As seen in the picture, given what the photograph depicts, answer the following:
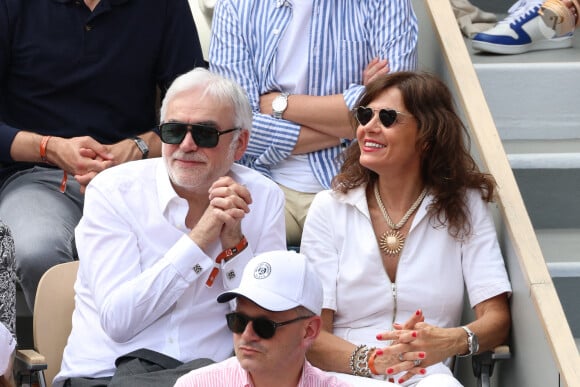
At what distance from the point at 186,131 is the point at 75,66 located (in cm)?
124

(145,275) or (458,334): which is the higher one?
(145,275)

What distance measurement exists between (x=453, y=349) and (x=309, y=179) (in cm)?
115

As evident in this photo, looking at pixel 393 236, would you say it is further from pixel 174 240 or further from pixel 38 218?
pixel 38 218

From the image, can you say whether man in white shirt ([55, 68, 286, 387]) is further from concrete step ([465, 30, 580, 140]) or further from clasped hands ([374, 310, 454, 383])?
concrete step ([465, 30, 580, 140])

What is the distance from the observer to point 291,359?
322cm

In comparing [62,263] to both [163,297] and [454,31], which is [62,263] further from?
[454,31]

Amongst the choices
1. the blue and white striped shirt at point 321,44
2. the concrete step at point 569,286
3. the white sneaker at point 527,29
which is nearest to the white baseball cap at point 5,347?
the blue and white striped shirt at point 321,44

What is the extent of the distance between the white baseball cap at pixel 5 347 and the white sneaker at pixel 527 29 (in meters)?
2.77

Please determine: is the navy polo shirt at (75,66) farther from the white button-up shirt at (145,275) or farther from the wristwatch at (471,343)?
the wristwatch at (471,343)

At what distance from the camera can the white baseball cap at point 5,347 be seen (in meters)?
3.61

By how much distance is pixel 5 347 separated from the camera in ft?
12.0

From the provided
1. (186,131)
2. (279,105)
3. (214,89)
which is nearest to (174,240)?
(186,131)

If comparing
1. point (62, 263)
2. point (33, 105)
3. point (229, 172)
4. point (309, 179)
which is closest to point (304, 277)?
point (229, 172)

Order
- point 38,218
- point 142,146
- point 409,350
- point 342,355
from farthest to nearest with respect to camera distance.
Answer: point 142,146 < point 38,218 < point 342,355 < point 409,350
